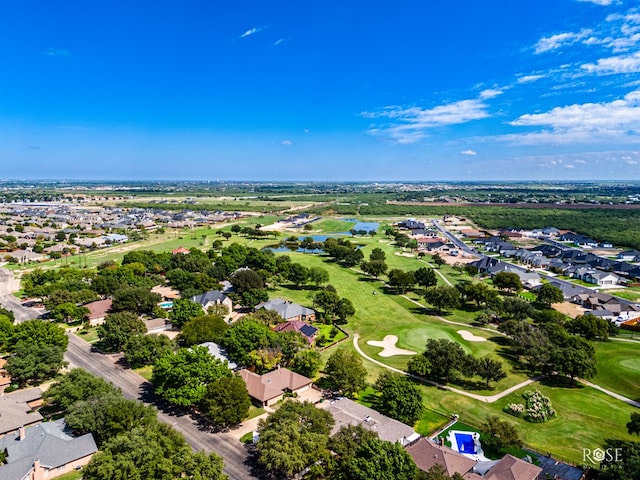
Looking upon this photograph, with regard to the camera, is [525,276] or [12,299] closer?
[12,299]

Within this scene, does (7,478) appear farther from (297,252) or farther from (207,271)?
(297,252)

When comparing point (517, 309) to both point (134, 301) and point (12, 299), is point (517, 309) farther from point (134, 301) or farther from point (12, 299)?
point (12, 299)

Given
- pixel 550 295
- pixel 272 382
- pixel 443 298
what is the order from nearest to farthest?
1. pixel 272 382
2. pixel 443 298
3. pixel 550 295

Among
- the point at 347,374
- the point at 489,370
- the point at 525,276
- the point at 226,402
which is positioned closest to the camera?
the point at 226,402

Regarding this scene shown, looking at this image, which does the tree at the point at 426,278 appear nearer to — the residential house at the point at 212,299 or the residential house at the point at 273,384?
the residential house at the point at 212,299

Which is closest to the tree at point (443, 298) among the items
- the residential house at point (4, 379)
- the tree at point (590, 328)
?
the tree at point (590, 328)

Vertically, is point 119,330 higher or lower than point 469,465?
higher

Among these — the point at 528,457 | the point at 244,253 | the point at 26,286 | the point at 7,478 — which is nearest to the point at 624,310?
the point at 528,457

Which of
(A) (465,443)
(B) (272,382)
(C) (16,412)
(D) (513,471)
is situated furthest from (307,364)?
(C) (16,412)
